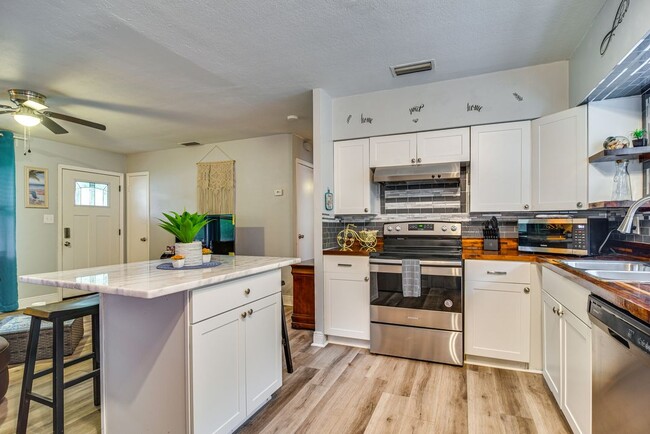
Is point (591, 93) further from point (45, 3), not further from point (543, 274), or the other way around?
point (45, 3)

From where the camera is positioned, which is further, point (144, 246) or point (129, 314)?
point (144, 246)

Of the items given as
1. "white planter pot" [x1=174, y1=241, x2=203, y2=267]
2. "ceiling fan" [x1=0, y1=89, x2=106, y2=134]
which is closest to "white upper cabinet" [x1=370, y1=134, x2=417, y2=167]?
"white planter pot" [x1=174, y1=241, x2=203, y2=267]

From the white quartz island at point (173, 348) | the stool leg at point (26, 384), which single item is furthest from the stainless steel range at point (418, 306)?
the stool leg at point (26, 384)

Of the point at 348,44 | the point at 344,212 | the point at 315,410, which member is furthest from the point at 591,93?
the point at 315,410

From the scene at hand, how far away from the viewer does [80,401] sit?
217 cm

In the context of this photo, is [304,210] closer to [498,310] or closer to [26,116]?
[498,310]

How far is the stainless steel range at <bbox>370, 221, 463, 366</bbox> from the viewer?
8.59ft

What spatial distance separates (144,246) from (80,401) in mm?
4282

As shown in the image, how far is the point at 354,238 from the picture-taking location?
3.49m

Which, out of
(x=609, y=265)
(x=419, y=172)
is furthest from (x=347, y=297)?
(x=609, y=265)

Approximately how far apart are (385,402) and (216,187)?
169 inches

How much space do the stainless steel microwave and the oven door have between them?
68cm

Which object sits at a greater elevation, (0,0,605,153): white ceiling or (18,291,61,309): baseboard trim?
(0,0,605,153): white ceiling

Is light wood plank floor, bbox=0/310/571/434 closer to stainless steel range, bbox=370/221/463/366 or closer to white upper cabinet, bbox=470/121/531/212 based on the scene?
stainless steel range, bbox=370/221/463/366
